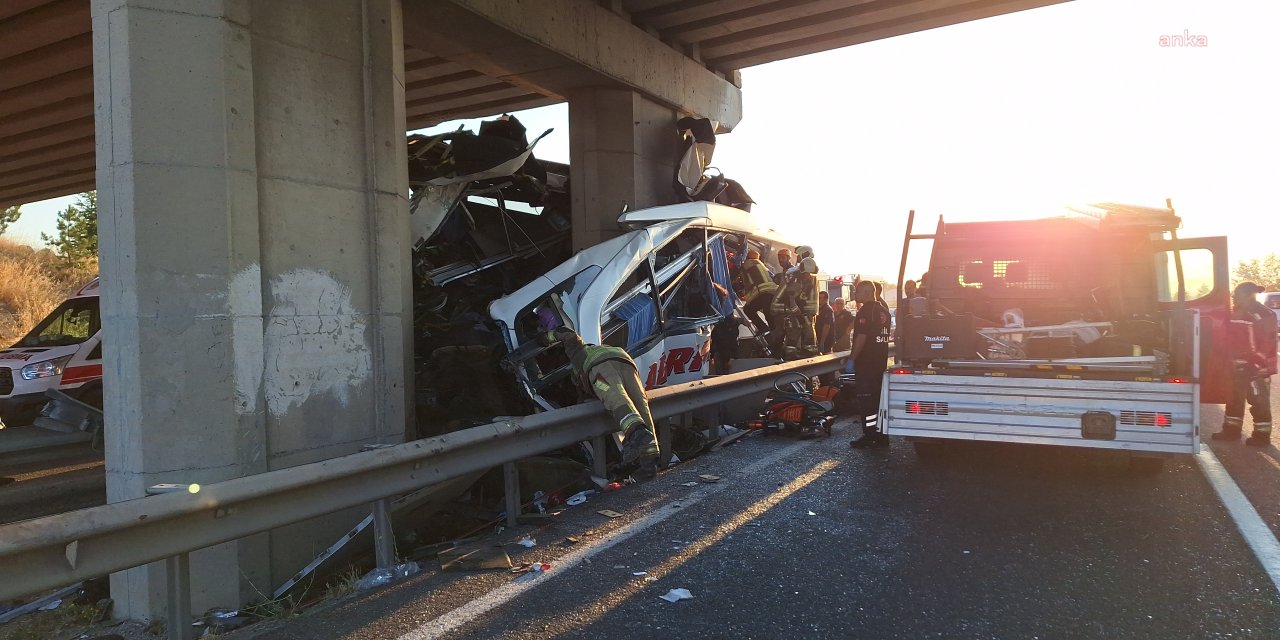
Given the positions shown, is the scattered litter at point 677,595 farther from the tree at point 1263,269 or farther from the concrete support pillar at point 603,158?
the tree at point 1263,269

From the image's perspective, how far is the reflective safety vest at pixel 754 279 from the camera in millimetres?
9859

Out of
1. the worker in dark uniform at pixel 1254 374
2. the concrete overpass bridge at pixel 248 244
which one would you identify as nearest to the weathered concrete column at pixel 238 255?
the concrete overpass bridge at pixel 248 244

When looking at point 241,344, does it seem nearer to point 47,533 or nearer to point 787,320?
point 47,533

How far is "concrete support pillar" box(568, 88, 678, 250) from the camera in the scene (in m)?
10.4

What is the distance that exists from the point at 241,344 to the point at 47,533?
1872mm

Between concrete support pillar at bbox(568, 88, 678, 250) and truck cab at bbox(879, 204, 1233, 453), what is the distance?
4.42m

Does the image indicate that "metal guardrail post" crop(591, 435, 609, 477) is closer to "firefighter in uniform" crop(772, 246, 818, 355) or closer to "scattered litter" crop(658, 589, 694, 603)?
"scattered litter" crop(658, 589, 694, 603)

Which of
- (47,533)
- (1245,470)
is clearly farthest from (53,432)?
(1245,470)

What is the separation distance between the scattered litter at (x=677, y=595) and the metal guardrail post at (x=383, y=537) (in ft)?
5.08

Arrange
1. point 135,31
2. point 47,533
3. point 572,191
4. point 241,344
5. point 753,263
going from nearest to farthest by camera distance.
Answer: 1. point 47,533
2. point 135,31
3. point 241,344
4. point 753,263
5. point 572,191

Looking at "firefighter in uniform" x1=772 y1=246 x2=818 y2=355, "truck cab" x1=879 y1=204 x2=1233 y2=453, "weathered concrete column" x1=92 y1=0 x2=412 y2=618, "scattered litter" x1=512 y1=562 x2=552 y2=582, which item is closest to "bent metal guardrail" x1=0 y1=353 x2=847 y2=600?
"scattered litter" x1=512 y1=562 x2=552 y2=582

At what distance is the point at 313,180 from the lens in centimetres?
502

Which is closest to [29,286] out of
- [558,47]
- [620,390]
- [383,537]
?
[558,47]

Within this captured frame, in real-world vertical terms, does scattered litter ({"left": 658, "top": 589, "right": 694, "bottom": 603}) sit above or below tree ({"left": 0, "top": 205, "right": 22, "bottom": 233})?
below
